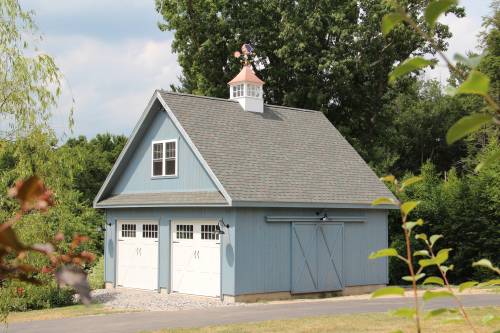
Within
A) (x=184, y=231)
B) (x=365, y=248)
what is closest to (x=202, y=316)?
(x=184, y=231)

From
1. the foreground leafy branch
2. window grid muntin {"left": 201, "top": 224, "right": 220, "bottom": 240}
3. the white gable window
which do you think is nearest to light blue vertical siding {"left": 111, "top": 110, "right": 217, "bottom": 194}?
the white gable window

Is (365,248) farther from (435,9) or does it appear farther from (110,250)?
(435,9)

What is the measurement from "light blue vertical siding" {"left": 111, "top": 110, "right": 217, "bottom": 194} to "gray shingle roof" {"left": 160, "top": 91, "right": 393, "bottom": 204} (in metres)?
0.66

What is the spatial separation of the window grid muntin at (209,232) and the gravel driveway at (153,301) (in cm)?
174

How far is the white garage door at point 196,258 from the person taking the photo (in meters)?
20.3

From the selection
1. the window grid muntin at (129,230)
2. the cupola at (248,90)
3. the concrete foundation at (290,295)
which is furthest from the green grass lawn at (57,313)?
the cupola at (248,90)

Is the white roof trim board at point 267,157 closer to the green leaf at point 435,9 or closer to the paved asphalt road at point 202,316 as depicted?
Result: the paved asphalt road at point 202,316

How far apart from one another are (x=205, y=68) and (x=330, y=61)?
20.1 ft

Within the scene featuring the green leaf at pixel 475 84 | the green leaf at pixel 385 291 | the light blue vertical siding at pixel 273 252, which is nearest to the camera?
the green leaf at pixel 475 84

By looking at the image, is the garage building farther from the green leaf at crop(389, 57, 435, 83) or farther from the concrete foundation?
the green leaf at crop(389, 57, 435, 83)

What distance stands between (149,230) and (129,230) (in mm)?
1160

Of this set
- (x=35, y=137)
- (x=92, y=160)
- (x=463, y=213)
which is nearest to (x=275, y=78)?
(x=92, y=160)

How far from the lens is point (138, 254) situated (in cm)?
2322

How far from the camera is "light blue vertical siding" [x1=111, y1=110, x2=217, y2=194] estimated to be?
21.2 meters
